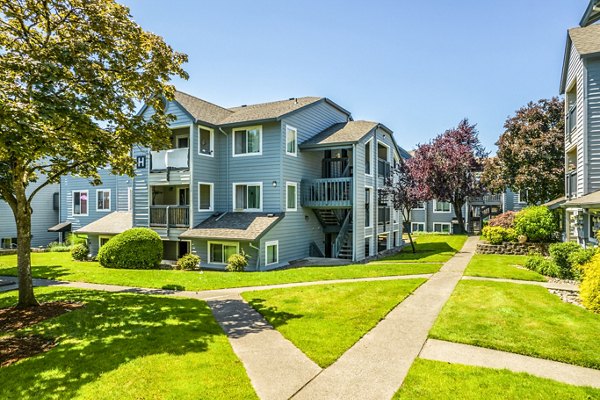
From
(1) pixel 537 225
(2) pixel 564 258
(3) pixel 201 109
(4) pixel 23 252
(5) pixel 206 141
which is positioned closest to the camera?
(4) pixel 23 252

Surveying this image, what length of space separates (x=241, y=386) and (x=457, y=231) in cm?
3846

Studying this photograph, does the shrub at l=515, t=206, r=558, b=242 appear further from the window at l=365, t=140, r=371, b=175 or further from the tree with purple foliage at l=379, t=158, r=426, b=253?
the window at l=365, t=140, r=371, b=175

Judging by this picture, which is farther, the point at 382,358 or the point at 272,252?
the point at 272,252

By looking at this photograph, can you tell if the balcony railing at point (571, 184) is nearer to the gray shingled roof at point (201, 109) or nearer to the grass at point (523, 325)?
the grass at point (523, 325)

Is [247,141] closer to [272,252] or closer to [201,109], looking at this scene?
[201,109]

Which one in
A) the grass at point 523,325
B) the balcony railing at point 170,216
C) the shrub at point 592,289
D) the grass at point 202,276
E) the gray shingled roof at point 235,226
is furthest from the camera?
the balcony railing at point 170,216

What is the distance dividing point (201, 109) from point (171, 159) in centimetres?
388

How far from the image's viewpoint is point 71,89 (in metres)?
9.02

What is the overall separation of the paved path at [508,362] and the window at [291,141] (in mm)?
14111

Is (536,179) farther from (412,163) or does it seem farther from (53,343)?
(53,343)

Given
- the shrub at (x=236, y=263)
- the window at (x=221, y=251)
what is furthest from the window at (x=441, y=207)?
the shrub at (x=236, y=263)

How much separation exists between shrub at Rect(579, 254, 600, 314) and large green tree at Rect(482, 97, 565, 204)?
20.2 meters

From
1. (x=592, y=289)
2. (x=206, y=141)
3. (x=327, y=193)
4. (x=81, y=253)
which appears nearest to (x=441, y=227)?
(x=327, y=193)

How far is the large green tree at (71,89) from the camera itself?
7.33 m
